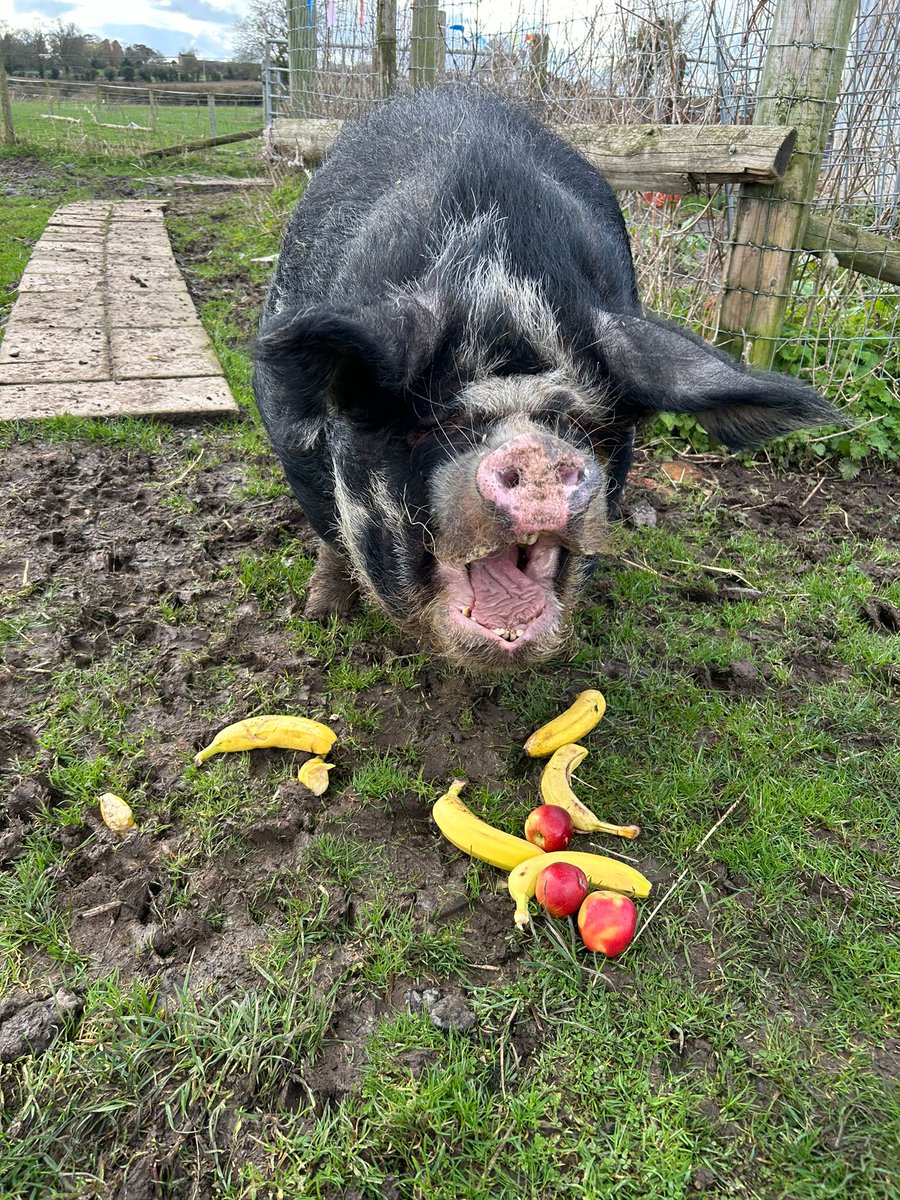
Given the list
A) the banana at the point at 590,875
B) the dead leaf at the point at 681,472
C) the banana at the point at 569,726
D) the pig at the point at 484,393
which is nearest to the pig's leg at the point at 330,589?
the pig at the point at 484,393

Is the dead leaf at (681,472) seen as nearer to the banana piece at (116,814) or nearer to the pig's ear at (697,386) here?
the pig's ear at (697,386)

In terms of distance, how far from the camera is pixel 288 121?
770 cm

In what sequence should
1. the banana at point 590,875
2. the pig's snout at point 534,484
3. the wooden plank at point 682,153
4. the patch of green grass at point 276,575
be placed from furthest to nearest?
the wooden plank at point 682,153 < the patch of green grass at point 276,575 < the banana at point 590,875 < the pig's snout at point 534,484

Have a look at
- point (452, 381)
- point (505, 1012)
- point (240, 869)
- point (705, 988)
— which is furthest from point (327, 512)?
point (705, 988)

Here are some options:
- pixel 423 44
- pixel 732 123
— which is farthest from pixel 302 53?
pixel 732 123

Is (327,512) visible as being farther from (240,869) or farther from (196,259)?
(196,259)

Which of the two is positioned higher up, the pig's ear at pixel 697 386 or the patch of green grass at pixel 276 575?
the pig's ear at pixel 697 386

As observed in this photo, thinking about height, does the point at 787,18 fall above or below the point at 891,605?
above

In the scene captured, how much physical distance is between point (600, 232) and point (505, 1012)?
2.44 m

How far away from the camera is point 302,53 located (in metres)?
10.1

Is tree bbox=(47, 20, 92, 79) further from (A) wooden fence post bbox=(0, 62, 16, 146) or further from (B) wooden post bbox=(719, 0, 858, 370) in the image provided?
(B) wooden post bbox=(719, 0, 858, 370)

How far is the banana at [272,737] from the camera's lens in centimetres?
273

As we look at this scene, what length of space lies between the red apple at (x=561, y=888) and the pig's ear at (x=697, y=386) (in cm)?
127

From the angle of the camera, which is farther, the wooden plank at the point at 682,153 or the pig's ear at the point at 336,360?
the wooden plank at the point at 682,153
